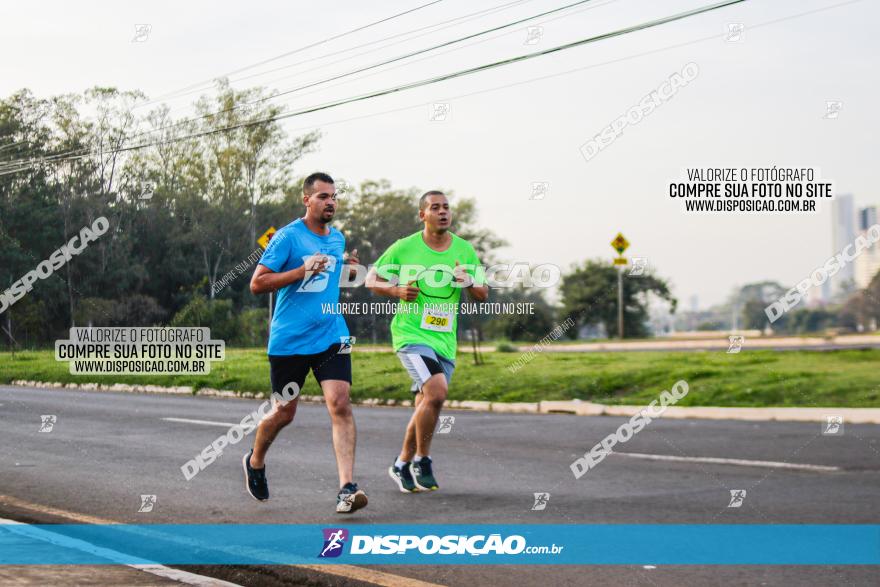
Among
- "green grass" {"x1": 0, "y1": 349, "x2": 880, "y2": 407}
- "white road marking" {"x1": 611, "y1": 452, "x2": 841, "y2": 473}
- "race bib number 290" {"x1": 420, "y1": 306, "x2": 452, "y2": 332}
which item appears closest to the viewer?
"race bib number 290" {"x1": 420, "y1": 306, "x2": 452, "y2": 332}

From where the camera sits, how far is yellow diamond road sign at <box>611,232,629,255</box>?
1094 inches

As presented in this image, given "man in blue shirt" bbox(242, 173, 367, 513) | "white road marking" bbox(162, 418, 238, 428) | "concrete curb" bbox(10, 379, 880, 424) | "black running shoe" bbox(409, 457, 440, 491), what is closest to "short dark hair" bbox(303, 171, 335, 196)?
"man in blue shirt" bbox(242, 173, 367, 513)

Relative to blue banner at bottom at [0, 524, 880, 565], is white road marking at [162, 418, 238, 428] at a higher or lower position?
higher

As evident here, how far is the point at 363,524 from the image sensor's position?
6.56m

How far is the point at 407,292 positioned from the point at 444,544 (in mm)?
1797

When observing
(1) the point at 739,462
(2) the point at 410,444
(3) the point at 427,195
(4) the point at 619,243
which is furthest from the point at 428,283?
(4) the point at 619,243

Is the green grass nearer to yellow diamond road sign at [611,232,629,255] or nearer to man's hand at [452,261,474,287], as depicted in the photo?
yellow diamond road sign at [611,232,629,255]

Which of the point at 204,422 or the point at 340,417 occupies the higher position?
the point at 340,417

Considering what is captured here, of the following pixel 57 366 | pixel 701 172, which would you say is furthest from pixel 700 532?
pixel 57 366

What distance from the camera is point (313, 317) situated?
22.1 feet

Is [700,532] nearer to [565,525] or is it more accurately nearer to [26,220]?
[565,525]

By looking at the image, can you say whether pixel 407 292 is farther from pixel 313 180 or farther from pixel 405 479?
pixel 405 479

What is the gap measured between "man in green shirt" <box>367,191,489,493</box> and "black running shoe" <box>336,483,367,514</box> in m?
1.08

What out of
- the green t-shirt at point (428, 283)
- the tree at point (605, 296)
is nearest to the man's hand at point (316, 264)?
the green t-shirt at point (428, 283)
